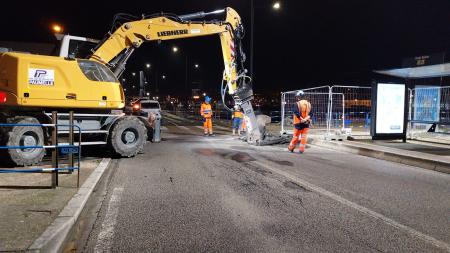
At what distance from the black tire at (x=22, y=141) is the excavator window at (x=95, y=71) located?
5.80 feet

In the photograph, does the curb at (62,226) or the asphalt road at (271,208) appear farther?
the asphalt road at (271,208)

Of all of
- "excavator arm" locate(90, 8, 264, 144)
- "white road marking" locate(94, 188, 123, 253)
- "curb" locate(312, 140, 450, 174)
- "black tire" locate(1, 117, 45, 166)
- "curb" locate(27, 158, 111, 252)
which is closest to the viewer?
"curb" locate(27, 158, 111, 252)

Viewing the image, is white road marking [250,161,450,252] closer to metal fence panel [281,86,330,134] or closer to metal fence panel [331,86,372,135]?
metal fence panel [331,86,372,135]

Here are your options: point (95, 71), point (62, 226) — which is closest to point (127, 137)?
point (95, 71)

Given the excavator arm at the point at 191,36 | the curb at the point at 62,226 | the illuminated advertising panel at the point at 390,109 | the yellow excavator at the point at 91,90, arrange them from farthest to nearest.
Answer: the illuminated advertising panel at the point at 390,109 → the excavator arm at the point at 191,36 → the yellow excavator at the point at 91,90 → the curb at the point at 62,226

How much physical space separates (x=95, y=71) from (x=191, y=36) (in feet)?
15.4

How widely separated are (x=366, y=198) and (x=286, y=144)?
26.3ft

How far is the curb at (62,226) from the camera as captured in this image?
3946 millimetres

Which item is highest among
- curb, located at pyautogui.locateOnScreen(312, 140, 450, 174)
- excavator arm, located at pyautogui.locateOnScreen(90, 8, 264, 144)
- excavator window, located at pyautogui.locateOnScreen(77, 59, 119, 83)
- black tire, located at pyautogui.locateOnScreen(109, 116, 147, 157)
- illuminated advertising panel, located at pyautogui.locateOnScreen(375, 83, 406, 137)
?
excavator arm, located at pyautogui.locateOnScreen(90, 8, 264, 144)

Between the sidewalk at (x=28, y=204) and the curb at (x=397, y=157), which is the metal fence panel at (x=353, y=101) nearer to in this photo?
the curb at (x=397, y=157)

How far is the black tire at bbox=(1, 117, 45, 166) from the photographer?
8.58 meters

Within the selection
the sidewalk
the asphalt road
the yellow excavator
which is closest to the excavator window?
the yellow excavator

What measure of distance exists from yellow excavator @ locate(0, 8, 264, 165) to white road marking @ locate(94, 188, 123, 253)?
2792mm

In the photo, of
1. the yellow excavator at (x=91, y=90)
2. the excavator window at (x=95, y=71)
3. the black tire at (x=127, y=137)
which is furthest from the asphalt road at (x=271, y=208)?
the excavator window at (x=95, y=71)
